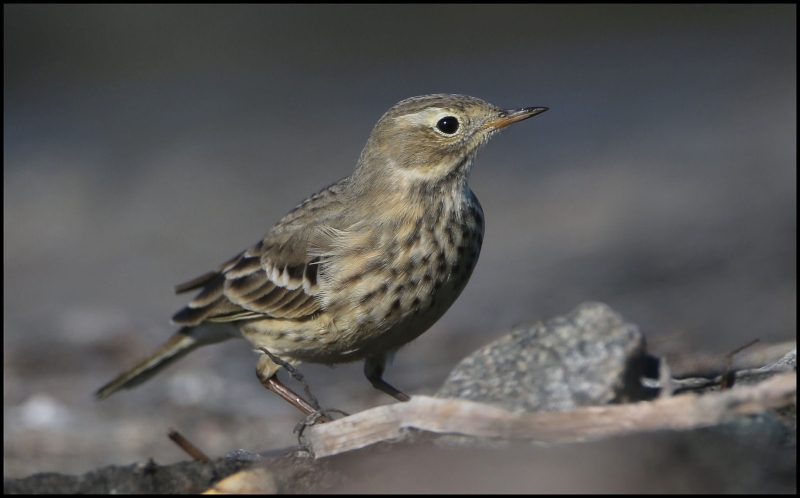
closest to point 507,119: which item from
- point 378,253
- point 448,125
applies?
point 448,125

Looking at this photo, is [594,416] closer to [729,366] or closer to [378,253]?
[729,366]

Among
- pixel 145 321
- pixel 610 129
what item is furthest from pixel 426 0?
pixel 145 321

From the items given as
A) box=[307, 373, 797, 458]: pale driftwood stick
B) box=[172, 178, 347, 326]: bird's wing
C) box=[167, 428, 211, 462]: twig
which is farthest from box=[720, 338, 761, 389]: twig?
box=[172, 178, 347, 326]: bird's wing

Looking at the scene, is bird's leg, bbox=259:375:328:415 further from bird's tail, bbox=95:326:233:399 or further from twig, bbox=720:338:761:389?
twig, bbox=720:338:761:389

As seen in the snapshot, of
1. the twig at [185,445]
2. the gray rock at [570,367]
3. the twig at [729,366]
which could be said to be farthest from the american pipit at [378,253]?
the twig at [729,366]

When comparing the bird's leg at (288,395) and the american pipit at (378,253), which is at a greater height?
the american pipit at (378,253)

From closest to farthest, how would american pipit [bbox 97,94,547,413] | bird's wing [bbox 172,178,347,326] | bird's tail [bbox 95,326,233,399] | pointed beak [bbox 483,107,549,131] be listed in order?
american pipit [bbox 97,94,547,413]
pointed beak [bbox 483,107,549,131]
bird's wing [bbox 172,178,347,326]
bird's tail [bbox 95,326,233,399]

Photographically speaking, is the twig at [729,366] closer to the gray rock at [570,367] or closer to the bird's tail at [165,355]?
the gray rock at [570,367]
